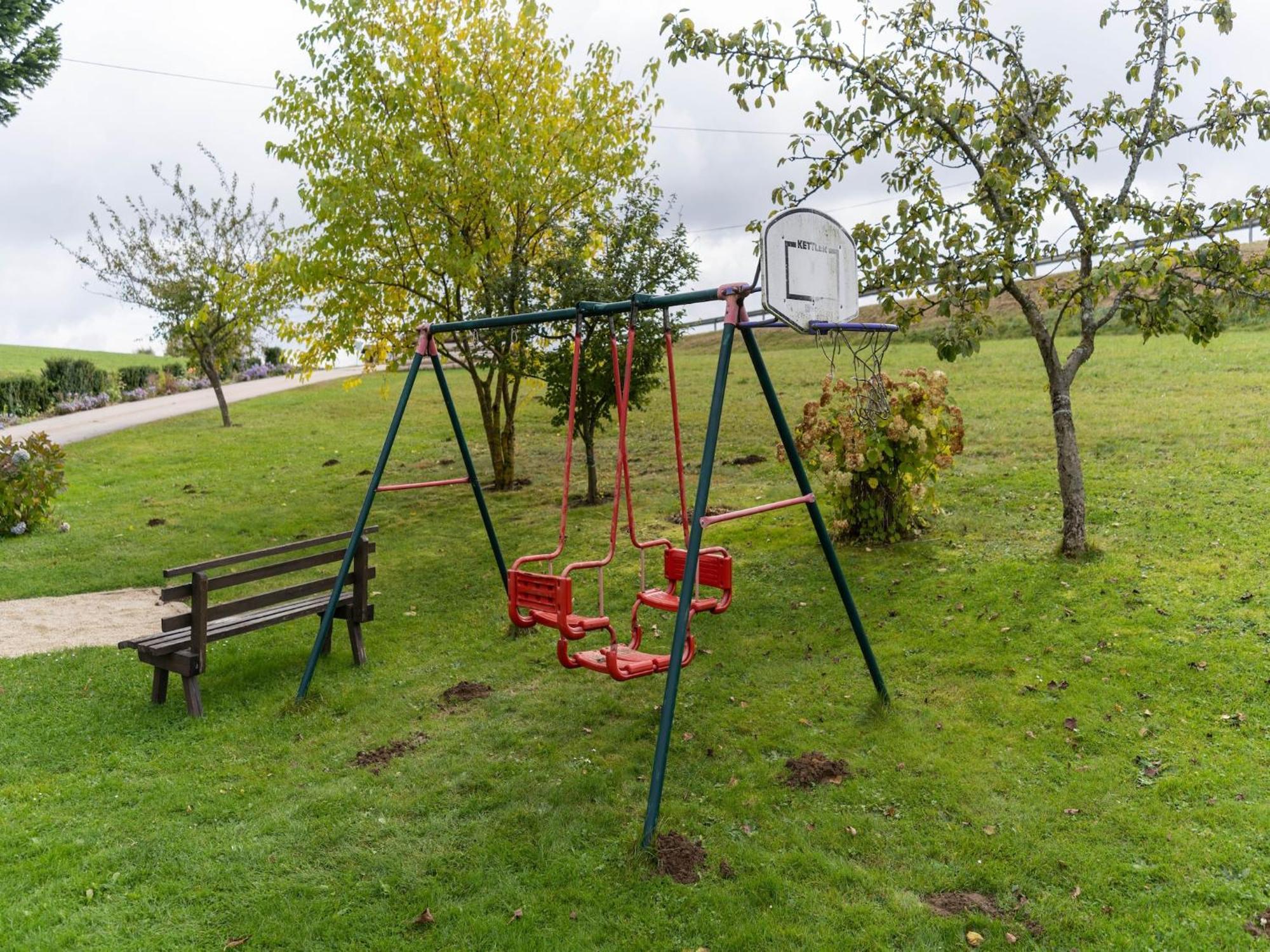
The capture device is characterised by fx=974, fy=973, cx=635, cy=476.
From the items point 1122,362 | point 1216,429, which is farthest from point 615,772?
point 1122,362

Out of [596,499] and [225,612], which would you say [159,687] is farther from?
[596,499]

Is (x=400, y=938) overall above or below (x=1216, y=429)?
below

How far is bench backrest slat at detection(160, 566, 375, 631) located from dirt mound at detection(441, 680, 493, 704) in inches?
48.6

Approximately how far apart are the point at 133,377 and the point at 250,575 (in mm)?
32453

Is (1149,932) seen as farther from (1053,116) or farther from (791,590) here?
(1053,116)

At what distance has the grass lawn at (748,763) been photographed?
478cm

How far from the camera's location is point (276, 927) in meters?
4.73

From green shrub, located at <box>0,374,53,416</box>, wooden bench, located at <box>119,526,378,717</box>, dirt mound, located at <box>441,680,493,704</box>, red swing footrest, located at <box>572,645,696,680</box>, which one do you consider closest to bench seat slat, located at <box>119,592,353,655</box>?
wooden bench, located at <box>119,526,378,717</box>

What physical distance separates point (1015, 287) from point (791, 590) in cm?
344

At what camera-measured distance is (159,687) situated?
7.59 metres

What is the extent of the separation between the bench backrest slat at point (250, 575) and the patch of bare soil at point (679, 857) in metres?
3.78

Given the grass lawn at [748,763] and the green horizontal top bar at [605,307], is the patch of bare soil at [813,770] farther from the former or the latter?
the green horizontal top bar at [605,307]

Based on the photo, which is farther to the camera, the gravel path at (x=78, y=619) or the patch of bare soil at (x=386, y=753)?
the gravel path at (x=78, y=619)

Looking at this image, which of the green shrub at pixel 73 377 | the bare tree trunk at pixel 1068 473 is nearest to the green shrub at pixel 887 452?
the bare tree trunk at pixel 1068 473
